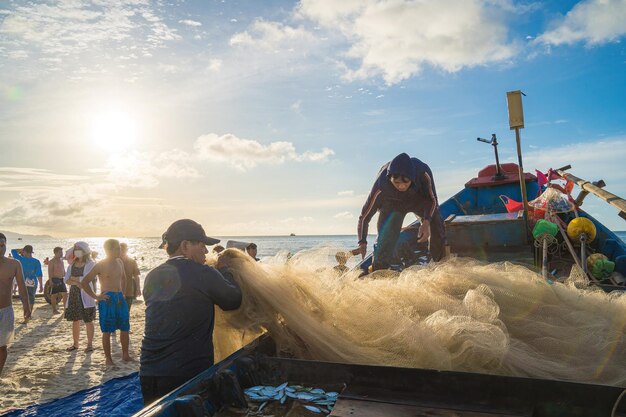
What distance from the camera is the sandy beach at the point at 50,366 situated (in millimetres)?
5840

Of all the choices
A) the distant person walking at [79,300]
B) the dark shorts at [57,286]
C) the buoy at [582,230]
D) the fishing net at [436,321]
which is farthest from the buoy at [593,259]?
the dark shorts at [57,286]

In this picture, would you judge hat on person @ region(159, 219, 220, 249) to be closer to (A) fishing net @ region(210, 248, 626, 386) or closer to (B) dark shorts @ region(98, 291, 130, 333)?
(A) fishing net @ region(210, 248, 626, 386)

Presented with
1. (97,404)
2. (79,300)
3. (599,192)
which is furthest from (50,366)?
(599,192)

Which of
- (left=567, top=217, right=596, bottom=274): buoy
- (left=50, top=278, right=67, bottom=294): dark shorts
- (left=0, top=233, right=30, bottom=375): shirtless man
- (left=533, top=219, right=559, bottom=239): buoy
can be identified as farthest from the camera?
(left=50, top=278, right=67, bottom=294): dark shorts

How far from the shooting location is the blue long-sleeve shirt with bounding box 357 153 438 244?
5.66 meters

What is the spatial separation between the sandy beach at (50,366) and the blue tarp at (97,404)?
0.23 meters

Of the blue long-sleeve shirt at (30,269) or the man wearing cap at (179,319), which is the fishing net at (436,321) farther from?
the blue long-sleeve shirt at (30,269)

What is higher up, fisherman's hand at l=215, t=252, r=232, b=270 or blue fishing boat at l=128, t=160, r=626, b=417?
fisherman's hand at l=215, t=252, r=232, b=270

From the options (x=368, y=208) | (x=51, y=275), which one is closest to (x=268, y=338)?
(x=368, y=208)

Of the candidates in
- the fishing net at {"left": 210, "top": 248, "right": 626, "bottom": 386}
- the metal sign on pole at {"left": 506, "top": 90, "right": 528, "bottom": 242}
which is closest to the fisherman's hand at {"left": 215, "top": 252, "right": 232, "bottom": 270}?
the fishing net at {"left": 210, "top": 248, "right": 626, "bottom": 386}

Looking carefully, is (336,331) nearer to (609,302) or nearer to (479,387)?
(479,387)

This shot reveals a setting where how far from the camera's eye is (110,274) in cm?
679

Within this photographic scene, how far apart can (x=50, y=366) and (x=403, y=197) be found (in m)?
6.37

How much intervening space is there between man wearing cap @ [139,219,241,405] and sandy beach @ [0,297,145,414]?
11.8 feet
